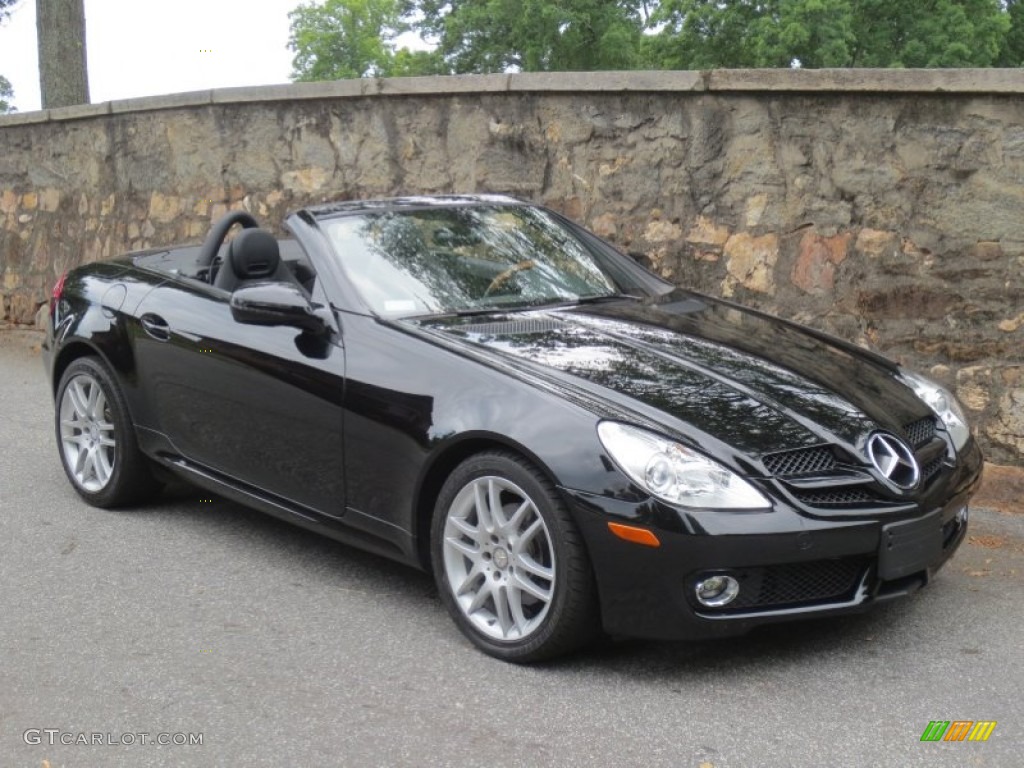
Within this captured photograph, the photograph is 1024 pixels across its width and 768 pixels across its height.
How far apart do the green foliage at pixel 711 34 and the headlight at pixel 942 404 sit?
25375 mm

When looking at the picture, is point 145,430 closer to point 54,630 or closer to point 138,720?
point 54,630

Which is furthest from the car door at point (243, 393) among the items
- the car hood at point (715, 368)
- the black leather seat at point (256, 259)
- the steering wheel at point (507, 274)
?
the steering wheel at point (507, 274)

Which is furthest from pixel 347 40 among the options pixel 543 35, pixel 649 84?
pixel 649 84

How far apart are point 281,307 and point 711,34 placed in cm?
3020

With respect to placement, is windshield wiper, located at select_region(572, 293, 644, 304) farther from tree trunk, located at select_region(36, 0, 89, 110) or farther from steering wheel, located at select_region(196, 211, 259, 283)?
tree trunk, located at select_region(36, 0, 89, 110)

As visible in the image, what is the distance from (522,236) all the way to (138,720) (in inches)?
103

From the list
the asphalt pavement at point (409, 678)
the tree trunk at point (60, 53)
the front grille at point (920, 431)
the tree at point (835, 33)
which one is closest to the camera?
the asphalt pavement at point (409, 678)

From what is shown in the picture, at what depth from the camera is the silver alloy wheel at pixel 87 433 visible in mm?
5930

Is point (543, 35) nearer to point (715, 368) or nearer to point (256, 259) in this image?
point (256, 259)

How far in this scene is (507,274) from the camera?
17.3 ft

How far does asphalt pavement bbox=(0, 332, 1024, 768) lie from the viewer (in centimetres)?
349

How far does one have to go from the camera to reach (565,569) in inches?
152

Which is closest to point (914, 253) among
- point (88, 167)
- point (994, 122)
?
point (994, 122)

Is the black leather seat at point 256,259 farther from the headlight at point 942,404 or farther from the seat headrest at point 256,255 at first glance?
the headlight at point 942,404
